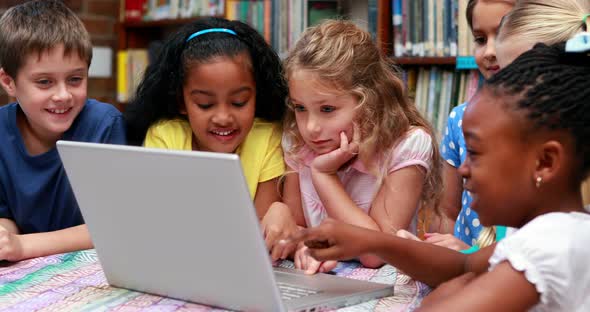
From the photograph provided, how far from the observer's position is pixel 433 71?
106 inches

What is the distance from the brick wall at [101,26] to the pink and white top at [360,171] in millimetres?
2328

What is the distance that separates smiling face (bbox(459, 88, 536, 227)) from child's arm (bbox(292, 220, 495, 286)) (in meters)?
0.14

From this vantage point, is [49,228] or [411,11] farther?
[411,11]

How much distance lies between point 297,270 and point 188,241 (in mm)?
307

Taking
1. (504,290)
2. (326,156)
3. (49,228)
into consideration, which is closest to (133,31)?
(49,228)

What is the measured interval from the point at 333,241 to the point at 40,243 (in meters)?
0.64

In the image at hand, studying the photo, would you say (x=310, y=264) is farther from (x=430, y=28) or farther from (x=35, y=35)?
(x=430, y=28)

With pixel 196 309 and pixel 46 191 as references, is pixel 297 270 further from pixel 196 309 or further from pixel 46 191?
pixel 46 191

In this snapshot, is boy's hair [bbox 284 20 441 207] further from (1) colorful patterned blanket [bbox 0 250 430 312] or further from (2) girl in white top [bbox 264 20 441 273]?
(1) colorful patterned blanket [bbox 0 250 430 312]

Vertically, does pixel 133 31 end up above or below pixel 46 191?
above

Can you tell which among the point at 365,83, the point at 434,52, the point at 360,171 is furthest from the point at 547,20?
the point at 434,52

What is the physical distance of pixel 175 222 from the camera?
909mm

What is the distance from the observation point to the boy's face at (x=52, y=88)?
154 centimetres

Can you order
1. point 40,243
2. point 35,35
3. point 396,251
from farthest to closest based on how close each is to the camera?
point 35,35
point 40,243
point 396,251
